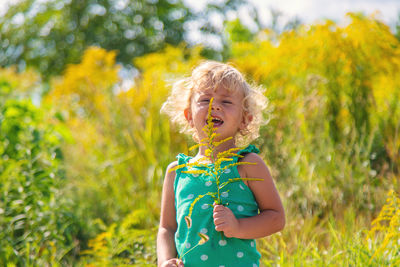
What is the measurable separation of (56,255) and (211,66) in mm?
1933

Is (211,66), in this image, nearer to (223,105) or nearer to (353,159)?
(223,105)

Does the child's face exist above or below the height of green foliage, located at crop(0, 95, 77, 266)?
above

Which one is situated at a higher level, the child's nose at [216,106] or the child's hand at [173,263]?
the child's nose at [216,106]

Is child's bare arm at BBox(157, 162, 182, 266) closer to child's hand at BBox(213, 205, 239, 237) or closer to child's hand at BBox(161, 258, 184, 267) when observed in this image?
child's hand at BBox(161, 258, 184, 267)

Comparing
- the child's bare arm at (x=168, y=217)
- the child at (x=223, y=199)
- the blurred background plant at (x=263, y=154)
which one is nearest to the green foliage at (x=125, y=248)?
the blurred background plant at (x=263, y=154)

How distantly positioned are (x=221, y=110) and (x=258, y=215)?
0.45 metres

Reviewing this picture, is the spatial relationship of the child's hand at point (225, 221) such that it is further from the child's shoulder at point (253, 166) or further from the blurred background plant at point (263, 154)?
the blurred background plant at point (263, 154)

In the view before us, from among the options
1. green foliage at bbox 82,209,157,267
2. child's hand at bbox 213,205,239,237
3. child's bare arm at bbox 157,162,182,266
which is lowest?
green foliage at bbox 82,209,157,267

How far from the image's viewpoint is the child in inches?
68.3

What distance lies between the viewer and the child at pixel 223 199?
5.69 ft

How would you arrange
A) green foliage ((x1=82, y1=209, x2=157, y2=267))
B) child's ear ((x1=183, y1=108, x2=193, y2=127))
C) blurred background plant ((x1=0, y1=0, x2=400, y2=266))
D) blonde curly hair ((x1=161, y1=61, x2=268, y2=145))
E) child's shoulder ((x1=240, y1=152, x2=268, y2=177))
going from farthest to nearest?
1. blurred background plant ((x1=0, y1=0, x2=400, y2=266))
2. green foliage ((x1=82, y1=209, x2=157, y2=267))
3. child's ear ((x1=183, y1=108, x2=193, y2=127))
4. blonde curly hair ((x1=161, y1=61, x2=268, y2=145))
5. child's shoulder ((x1=240, y1=152, x2=268, y2=177))

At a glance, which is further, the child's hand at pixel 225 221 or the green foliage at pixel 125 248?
the green foliage at pixel 125 248

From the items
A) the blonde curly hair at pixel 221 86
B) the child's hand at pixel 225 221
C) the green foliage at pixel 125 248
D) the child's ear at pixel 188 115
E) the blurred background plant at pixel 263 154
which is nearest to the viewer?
the child's hand at pixel 225 221

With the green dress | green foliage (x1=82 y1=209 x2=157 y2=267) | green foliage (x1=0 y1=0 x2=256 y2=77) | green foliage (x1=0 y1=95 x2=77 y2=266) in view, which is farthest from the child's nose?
green foliage (x1=0 y1=0 x2=256 y2=77)
